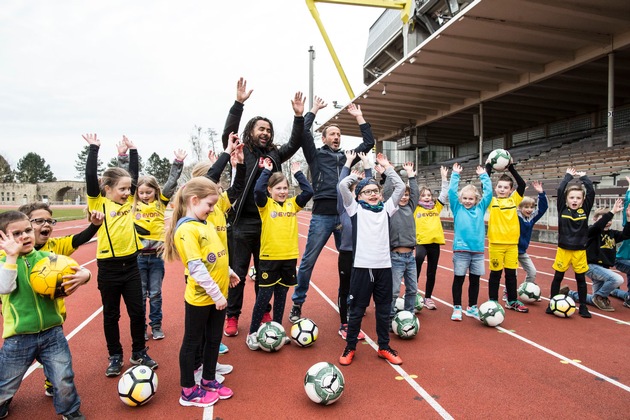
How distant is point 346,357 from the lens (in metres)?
3.89

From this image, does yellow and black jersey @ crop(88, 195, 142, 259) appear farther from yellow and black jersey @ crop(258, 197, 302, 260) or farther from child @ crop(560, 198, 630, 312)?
child @ crop(560, 198, 630, 312)

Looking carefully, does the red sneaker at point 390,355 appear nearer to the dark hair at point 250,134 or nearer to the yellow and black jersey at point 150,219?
the dark hair at point 250,134

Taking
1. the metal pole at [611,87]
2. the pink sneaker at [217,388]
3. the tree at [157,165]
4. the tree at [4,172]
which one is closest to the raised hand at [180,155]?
the pink sneaker at [217,388]

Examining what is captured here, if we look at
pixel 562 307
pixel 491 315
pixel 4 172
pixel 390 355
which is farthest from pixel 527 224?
pixel 4 172

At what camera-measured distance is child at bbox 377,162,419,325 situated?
16.0ft

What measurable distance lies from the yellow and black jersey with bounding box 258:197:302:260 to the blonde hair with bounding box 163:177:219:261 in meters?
1.05

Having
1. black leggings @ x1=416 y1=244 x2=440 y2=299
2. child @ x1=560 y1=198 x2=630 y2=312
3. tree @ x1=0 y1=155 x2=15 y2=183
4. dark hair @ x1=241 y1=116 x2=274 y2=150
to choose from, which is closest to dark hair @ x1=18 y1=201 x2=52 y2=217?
dark hair @ x1=241 y1=116 x2=274 y2=150

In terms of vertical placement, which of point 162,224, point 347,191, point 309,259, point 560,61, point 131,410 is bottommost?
point 131,410

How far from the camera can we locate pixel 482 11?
535 inches

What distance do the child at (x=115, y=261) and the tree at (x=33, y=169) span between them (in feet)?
317

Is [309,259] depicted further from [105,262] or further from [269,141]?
[105,262]

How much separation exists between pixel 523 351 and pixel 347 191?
2490 millimetres

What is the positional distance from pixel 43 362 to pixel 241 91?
3045 mm

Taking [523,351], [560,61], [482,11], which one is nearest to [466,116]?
[560,61]
